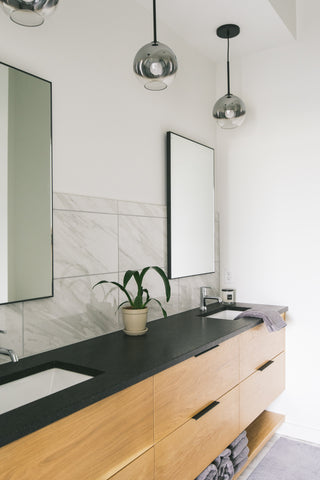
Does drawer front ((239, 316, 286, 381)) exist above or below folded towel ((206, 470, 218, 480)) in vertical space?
above

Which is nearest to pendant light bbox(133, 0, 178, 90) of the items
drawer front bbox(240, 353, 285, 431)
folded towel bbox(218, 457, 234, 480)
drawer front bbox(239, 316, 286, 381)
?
drawer front bbox(239, 316, 286, 381)

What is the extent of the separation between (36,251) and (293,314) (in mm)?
1955

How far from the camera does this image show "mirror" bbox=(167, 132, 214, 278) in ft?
8.61

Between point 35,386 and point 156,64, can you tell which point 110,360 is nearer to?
point 35,386

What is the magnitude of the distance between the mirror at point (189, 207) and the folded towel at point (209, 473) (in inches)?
43.8

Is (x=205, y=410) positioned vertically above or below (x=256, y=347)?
below

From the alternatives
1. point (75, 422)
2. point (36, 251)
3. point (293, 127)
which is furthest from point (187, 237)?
point (75, 422)

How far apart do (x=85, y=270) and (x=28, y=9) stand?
45.3 inches

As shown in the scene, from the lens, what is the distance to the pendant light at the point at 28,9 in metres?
1.13

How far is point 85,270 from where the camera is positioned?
6.44ft

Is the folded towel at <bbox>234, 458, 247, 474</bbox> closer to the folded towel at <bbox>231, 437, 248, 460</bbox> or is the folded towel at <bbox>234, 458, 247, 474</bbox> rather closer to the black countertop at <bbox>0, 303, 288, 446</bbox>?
the folded towel at <bbox>231, 437, 248, 460</bbox>

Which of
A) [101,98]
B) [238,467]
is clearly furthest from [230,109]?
[238,467]

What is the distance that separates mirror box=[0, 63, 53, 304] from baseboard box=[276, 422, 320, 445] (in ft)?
6.90

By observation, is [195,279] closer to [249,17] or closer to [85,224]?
[85,224]
